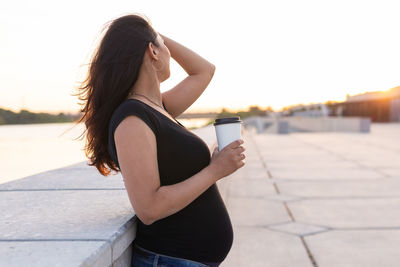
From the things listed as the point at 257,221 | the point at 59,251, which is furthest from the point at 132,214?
the point at 257,221

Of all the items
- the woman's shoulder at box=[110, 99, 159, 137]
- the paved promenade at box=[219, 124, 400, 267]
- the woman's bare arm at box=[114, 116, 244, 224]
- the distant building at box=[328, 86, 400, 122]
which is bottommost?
the distant building at box=[328, 86, 400, 122]

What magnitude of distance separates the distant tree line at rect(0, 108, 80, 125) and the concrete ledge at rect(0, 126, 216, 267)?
91.5ft

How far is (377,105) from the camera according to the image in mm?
58188

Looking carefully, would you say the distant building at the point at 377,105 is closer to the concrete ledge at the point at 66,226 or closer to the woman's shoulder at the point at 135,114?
the concrete ledge at the point at 66,226

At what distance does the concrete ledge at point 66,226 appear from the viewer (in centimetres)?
163

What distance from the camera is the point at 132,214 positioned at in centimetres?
213

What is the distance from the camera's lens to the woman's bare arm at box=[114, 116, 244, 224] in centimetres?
158

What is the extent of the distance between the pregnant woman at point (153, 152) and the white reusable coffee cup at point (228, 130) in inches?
2.3

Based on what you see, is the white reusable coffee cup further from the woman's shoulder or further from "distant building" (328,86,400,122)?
"distant building" (328,86,400,122)

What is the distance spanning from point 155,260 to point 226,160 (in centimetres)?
55

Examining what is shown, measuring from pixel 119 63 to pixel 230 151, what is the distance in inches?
24.1

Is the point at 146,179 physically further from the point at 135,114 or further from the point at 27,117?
the point at 27,117

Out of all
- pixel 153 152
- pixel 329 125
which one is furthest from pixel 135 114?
pixel 329 125

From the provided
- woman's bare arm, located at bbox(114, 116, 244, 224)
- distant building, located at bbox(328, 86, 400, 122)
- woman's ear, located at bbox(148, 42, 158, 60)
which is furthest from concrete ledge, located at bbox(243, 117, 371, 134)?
woman's bare arm, located at bbox(114, 116, 244, 224)
